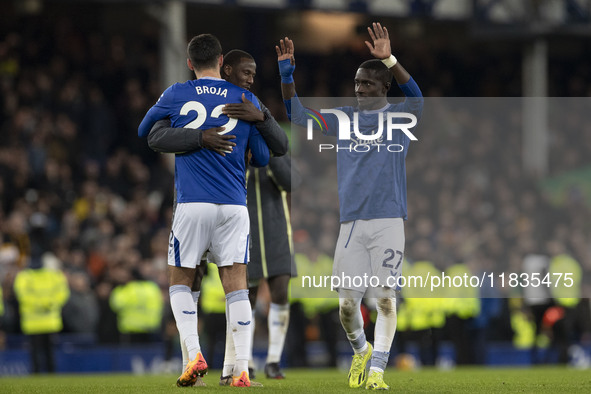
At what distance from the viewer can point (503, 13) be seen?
23.5 metres

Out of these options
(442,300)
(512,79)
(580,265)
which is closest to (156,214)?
(442,300)

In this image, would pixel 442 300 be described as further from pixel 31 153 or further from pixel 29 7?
pixel 29 7

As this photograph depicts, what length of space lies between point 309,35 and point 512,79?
541 cm

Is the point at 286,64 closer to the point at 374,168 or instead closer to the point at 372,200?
the point at 374,168

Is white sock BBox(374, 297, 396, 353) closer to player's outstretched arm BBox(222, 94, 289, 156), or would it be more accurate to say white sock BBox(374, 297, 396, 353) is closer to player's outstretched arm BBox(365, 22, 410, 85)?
player's outstretched arm BBox(222, 94, 289, 156)

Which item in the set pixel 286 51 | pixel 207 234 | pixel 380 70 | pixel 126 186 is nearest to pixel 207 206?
pixel 207 234

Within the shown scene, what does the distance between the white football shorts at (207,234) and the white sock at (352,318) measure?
2.99ft

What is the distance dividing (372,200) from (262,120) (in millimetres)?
1043

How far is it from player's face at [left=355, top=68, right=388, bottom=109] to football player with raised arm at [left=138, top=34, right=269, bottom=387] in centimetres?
95

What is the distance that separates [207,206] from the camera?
→ 758 centimetres

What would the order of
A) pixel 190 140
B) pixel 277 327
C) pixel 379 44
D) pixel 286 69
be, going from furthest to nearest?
1. pixel 277 327
2. pixel 286 69
3. pixel 379 44
4. pixel 190 140

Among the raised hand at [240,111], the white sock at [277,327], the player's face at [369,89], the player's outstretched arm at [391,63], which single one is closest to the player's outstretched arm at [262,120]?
the raised hand at [240,111]

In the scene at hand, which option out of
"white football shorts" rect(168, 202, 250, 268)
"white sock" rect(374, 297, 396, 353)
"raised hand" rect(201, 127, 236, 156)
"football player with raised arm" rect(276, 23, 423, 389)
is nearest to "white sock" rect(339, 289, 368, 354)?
"football player with raised arm" rect(276, 23, 423, 389)

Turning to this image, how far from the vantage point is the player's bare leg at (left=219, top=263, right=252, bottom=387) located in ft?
25.2
